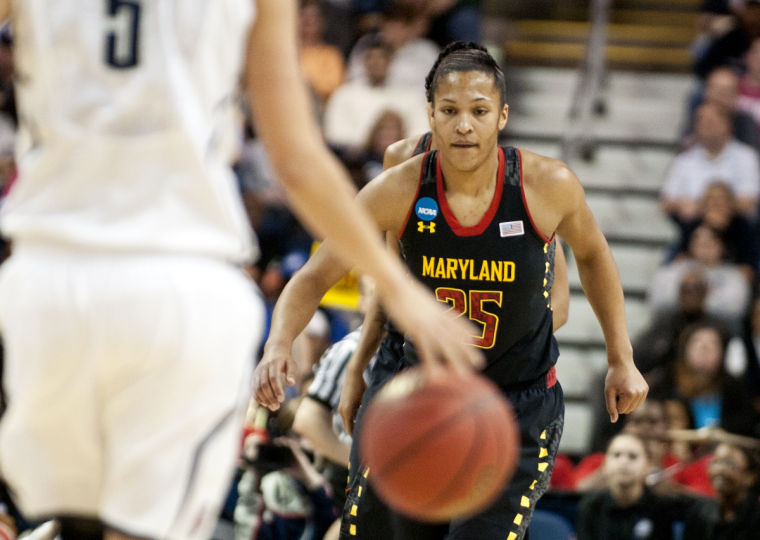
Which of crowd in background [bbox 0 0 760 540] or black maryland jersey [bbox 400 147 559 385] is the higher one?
black maryland jersey [bbox 400 147 559 385]

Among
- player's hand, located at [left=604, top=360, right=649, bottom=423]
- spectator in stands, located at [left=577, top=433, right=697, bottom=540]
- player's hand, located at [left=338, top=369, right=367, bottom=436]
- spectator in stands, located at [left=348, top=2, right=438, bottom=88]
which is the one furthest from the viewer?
spectator in stands, located at [left=348, top=2, right=438, bottom=88]

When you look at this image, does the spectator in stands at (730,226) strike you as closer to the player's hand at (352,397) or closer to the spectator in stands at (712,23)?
the spectator in stands at (712,23)

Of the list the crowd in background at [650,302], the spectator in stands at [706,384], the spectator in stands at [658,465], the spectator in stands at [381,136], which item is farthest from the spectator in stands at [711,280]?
the spectator in stands at [381,136]

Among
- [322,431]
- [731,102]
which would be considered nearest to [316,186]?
[322,431]

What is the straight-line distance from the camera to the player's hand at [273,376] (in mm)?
3203

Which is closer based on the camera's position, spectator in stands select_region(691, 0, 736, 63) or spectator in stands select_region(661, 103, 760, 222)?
spectator in stands select_region(661, 103, 760, 222)

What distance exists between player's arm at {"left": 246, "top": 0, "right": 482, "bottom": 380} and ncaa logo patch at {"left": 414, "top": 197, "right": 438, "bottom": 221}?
1492 millimetres

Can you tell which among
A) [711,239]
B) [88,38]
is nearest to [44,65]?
[88,38]

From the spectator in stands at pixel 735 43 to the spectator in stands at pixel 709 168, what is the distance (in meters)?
0.54

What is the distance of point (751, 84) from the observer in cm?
801

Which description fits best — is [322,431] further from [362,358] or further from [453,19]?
[453,19]

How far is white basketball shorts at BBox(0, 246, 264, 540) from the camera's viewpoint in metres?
1.81

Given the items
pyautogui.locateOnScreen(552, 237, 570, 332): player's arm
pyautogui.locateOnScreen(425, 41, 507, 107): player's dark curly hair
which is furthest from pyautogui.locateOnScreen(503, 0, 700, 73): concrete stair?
pyautogui.locateOnScreen(425, 41, 507, 107): player's dark curly hair

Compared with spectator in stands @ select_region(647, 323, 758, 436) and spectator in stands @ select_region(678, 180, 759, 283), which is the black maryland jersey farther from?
spectator in stands @ select_region(678, 180, 759, 283)
